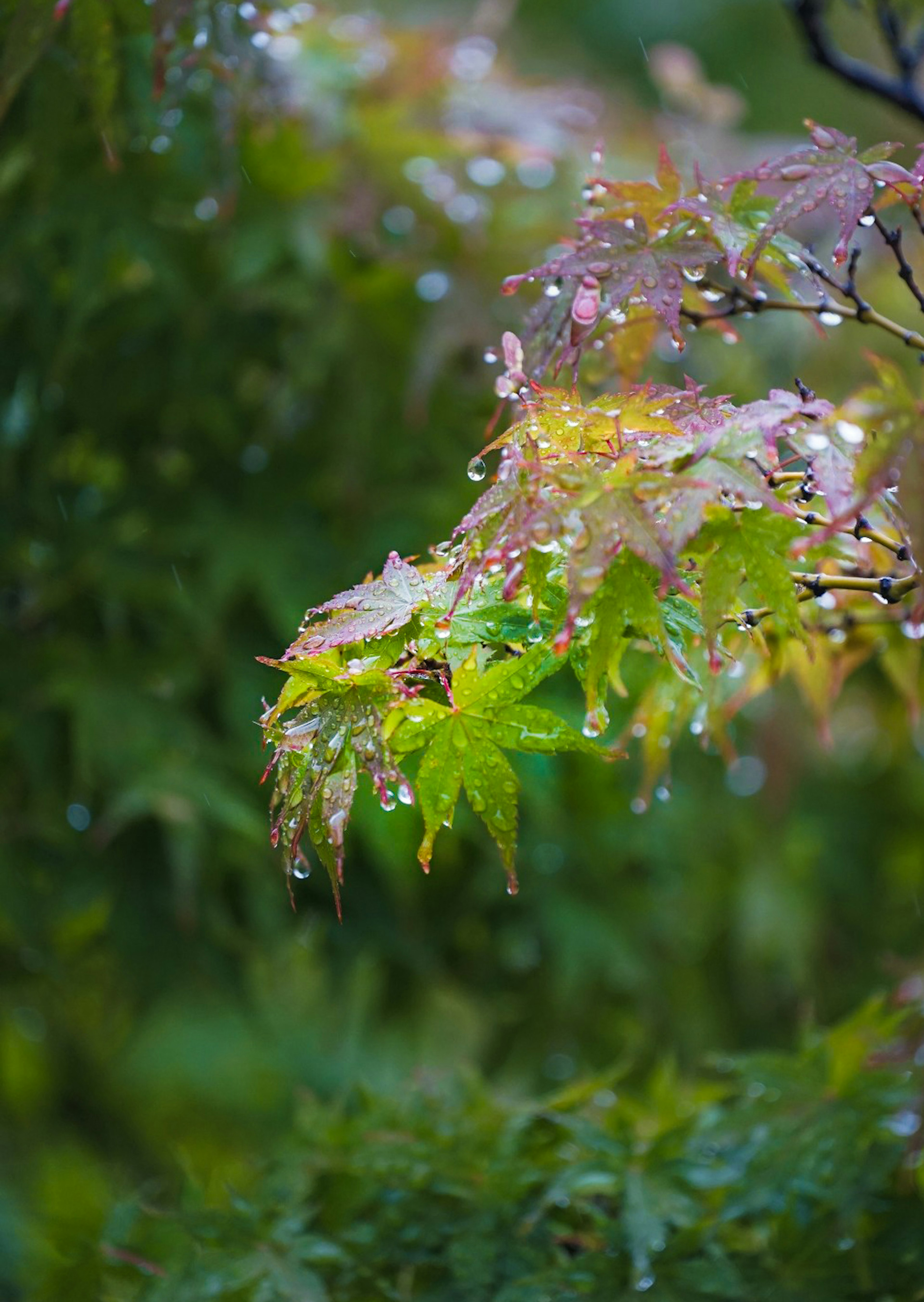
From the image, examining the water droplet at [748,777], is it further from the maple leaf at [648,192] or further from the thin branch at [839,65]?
the maple leaf at [648,192]

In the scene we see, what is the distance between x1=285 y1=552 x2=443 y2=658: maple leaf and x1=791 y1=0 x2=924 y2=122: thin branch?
736 millimetres

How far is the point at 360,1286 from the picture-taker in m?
0.88

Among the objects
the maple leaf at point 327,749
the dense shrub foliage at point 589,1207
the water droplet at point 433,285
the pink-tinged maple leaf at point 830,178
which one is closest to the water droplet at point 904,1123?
the dense shrub foliage at point 589,1207

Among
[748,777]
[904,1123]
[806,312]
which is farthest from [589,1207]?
[748,777]

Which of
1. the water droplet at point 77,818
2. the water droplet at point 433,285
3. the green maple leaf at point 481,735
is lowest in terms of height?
the water droplet at point 77,818

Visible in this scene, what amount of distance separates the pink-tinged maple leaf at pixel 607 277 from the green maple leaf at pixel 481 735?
0.24 metres

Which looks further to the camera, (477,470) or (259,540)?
(259,540)

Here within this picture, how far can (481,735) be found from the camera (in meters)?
0.63

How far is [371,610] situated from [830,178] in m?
0.39

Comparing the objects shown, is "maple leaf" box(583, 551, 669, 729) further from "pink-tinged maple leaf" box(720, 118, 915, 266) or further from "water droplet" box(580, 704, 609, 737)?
"pink-tinged maple leaf" box(720, 118, 915, 266)

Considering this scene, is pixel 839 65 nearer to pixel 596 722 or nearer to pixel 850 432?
pixel 850 432

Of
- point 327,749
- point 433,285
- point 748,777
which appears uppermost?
point 327,749

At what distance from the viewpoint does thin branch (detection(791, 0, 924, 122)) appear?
1.07m

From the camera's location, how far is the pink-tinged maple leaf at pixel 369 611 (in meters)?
0.61
